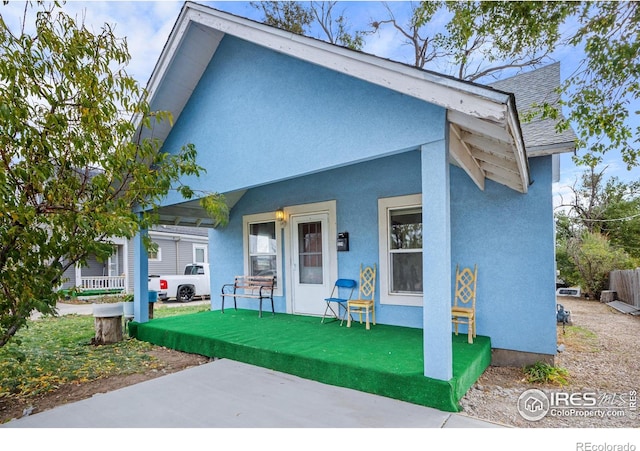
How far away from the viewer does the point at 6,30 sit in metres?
2.96

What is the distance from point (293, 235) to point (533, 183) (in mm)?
4097

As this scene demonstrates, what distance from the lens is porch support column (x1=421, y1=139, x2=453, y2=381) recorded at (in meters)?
3.21

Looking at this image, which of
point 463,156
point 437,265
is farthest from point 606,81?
point 437,265

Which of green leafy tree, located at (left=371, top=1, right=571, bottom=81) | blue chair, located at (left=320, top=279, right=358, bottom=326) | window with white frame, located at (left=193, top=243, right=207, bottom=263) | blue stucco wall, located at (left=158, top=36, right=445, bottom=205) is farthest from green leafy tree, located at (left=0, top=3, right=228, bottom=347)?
window with white frame, located at (left=193, top=243, right=207, bottom=263)

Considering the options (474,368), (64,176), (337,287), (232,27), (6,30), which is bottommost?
(474,368)

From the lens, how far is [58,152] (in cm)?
335

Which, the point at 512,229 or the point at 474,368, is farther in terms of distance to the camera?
the point at 512,229

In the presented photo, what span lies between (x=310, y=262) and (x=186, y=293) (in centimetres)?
855

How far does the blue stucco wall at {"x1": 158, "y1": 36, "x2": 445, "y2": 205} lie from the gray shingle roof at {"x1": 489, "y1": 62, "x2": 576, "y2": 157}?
199 cm

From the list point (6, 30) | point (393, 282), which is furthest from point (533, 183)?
point (6, 30)

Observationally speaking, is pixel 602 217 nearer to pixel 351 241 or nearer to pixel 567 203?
pixel 567 203

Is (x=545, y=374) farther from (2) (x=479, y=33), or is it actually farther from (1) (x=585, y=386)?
(2) (x=479, y=33)

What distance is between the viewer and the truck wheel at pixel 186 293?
1340cm

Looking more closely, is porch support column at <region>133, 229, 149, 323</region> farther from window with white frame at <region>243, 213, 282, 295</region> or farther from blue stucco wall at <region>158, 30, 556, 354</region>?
window with white frame at <region>243, 213, 282, 295</region>
